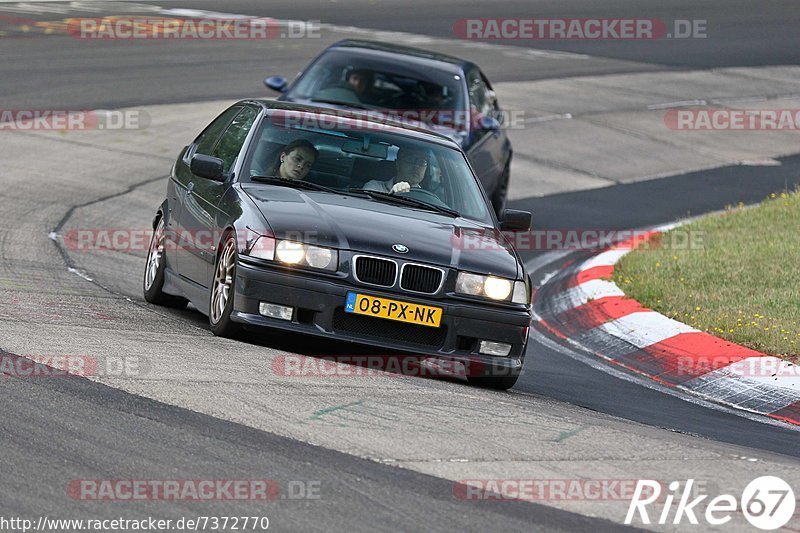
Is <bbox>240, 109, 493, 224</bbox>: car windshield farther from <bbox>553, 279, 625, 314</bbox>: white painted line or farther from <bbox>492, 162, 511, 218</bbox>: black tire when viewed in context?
<bbox>492, 162, 511, 218</bbox>: black tire

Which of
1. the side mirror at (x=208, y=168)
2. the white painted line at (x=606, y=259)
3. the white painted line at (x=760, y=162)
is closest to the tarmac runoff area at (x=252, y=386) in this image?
the side mirror at (x=208, y=168)

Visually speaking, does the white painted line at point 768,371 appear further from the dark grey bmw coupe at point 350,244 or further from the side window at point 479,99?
the side window at point 479,99

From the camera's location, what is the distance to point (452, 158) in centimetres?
986

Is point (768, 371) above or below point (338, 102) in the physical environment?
below

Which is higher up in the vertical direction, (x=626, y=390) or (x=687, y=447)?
(x=687, y=447)

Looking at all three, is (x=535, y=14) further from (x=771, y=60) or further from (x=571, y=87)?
(x=571, y=87)

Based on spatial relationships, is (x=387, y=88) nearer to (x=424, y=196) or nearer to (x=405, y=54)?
(x=405, y=54)

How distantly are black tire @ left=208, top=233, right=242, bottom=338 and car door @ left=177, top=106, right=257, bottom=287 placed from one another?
18cm

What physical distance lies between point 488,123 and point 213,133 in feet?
17.1

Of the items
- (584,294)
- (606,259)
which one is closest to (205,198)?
(584,294)

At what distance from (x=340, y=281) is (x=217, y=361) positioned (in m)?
0.93

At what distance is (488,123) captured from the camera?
592 inches

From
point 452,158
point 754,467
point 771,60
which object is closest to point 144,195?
point 452,158

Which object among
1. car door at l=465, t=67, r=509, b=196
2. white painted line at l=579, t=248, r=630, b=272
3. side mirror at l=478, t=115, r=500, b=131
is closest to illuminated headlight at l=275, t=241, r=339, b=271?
white painted line at l=579, t=248, r=630, b=272
